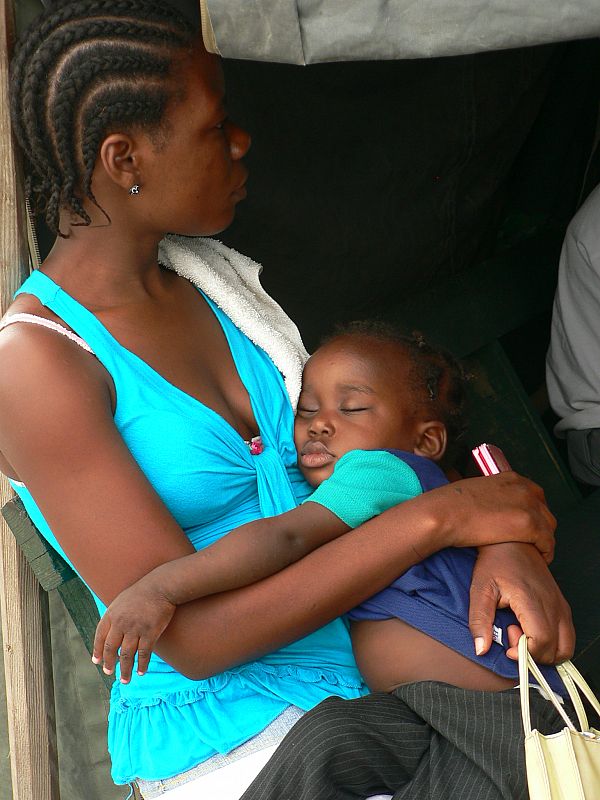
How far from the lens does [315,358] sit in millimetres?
2258

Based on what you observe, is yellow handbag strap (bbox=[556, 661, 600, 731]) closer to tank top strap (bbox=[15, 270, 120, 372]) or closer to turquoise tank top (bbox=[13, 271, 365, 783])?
turquoise tank top (bbox=[13, 271, 365, 783])

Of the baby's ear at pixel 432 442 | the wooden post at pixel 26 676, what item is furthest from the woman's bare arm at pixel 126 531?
the wooden post at pixel 26 676

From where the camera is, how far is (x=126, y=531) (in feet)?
5.41

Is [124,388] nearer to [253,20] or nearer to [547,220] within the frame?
[253,20]

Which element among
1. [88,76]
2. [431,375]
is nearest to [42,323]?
[88,76]

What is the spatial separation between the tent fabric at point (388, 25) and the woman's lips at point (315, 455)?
0.85 metres

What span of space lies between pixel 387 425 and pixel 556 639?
23.0 inches

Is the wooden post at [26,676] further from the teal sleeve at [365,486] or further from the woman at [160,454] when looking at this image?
the teal sleeve at [365,486]

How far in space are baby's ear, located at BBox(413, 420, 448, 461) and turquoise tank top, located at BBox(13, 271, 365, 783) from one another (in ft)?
1.41

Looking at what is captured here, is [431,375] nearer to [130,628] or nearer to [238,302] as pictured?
[238,302]

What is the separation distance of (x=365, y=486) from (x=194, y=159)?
2.29 ft

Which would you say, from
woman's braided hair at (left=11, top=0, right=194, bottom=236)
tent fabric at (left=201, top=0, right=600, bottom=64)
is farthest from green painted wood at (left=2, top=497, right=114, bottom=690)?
tent fabric at (left=201, top=0, right=600, bottom=64)

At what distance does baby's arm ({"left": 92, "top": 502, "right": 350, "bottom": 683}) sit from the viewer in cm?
154

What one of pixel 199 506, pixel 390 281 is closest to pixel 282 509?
pixel 199 506
